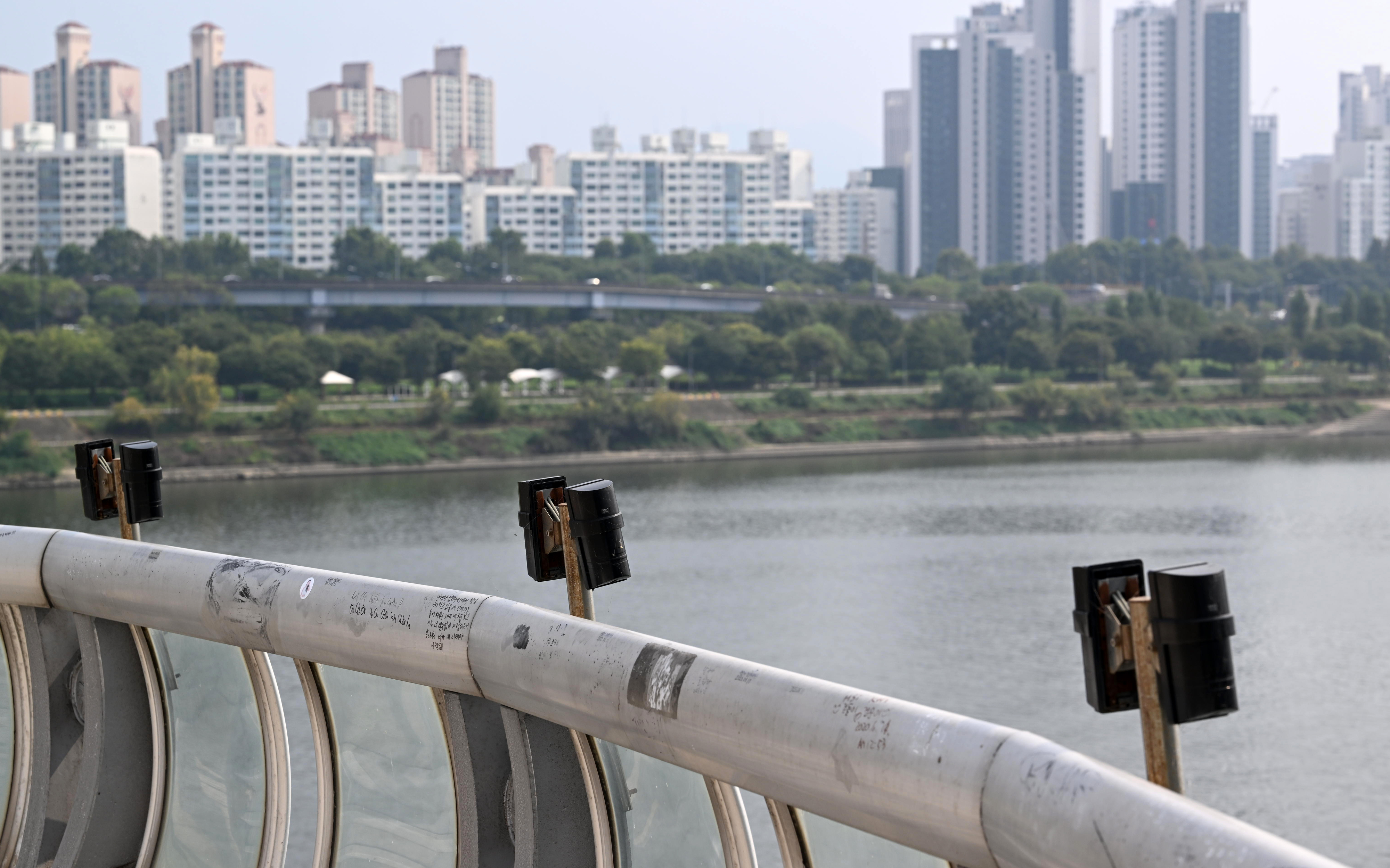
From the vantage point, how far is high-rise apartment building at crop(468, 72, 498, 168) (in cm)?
15225

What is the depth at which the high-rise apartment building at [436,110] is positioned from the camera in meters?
148

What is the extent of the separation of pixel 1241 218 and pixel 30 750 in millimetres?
134475

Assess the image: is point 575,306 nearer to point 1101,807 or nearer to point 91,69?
point 1101,807

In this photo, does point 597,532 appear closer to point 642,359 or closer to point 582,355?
point 582,355

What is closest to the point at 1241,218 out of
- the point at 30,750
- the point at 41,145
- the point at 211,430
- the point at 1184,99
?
the point at 1184,99

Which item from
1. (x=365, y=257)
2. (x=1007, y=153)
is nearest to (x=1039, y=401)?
(x=365, y=257)

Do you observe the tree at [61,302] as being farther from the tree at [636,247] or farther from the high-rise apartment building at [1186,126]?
the high-rise apartment building at [1186,126]

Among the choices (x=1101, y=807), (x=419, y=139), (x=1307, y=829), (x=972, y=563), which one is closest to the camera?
(x=1101, y=807)

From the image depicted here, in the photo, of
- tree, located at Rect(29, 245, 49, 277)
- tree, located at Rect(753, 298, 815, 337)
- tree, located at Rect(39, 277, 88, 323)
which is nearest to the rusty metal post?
tree, located at Rect(39, 277, 88, 323)

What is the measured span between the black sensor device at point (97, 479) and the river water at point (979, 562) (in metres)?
7.55

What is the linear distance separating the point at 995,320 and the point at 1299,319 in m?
13.1

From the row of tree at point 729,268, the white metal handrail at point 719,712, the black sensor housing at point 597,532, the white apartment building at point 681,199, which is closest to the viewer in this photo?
the white metal handrail at point 719,712

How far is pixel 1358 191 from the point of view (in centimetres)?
13488

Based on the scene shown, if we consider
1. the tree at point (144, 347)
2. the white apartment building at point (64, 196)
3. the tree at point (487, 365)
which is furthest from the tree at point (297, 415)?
the white apartment building at point (64, 196)
